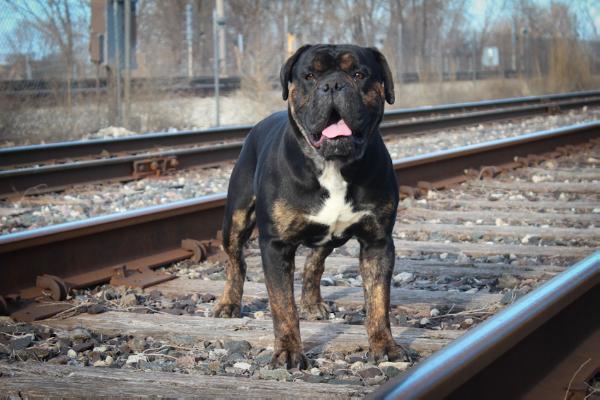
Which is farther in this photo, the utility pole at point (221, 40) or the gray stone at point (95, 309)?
the utility pole at point (221, 40)

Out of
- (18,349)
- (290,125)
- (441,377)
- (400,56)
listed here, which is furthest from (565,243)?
(400,56)

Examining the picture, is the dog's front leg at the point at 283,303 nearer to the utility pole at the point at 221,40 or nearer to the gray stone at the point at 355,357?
the gray stone at the point at 355,357

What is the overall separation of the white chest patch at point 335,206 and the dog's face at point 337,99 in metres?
0.10

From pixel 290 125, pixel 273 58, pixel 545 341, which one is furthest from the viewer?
A: pixel 273 58

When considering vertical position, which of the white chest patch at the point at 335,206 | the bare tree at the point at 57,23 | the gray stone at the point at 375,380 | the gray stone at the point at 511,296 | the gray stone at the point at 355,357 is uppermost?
the bare tree at the point at 57,23

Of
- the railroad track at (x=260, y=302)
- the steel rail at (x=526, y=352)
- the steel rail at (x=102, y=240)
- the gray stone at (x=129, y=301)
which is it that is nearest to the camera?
the steel rail at (x=526, y=352)

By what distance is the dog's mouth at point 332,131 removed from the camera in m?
3.99

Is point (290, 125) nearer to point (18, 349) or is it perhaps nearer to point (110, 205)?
point (18, 349)

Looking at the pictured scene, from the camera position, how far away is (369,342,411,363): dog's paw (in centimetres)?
391

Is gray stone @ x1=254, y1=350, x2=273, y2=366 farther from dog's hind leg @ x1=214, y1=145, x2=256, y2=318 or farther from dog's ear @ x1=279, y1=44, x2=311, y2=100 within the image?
dog's ear @ x1=279, y1=44, x2=311, y2=100

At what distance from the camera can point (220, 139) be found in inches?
555

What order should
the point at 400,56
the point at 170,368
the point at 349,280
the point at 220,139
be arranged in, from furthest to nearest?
the point at 400,56 < the point at 220,139 < the point at 349,280 < the point at 170,368

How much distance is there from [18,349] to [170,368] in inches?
27.9

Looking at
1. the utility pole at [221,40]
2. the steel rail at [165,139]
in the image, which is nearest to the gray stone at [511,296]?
the steel rail at [165,139]
